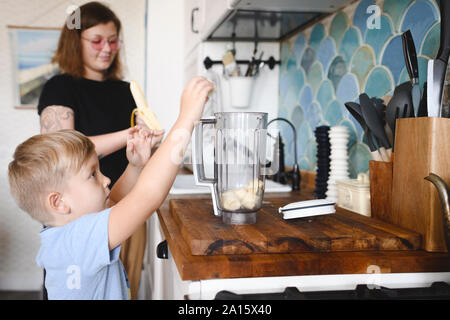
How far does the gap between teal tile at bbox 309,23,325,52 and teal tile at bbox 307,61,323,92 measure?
6 cm

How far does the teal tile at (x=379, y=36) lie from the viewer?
978mm

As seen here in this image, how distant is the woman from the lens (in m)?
1.29

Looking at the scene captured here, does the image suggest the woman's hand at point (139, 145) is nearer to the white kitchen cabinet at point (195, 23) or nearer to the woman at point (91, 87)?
the woman at point (91, 87)

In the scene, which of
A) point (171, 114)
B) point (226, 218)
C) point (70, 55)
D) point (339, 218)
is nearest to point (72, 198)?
point (226, 218)

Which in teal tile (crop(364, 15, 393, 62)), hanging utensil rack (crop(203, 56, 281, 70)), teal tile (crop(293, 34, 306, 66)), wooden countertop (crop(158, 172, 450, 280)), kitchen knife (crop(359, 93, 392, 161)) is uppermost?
teal tile (crop(293, 34, 306, 66))

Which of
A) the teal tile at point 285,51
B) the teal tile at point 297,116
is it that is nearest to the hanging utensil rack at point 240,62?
the teal tile at point 285,51

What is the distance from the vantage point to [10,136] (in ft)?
8.17

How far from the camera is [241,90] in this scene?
166cm

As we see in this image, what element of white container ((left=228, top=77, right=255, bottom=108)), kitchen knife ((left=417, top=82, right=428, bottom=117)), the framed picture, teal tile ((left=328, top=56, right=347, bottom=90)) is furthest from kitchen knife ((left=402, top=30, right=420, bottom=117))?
the framed picture

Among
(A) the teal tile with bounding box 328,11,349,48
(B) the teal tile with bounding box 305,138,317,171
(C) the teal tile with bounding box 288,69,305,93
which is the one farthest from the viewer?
(C) the teal tile with bounding box 288,69,305,93

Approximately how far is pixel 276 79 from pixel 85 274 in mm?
1303

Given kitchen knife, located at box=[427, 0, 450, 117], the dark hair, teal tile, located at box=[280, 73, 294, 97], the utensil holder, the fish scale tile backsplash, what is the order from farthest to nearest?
teal tile, located at box=[280, 73, 294, 97] → the dark hair → the fish scale tile backsplash → the utensil holder → kitchen knife, located at box=[427, 0, 450, 117]

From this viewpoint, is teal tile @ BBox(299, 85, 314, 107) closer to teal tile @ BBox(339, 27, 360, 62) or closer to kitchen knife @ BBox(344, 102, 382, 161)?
teal tile @ BBox(339, 27, 360, 62)

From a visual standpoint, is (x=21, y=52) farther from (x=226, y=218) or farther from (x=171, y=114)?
(x=226, y=218)
